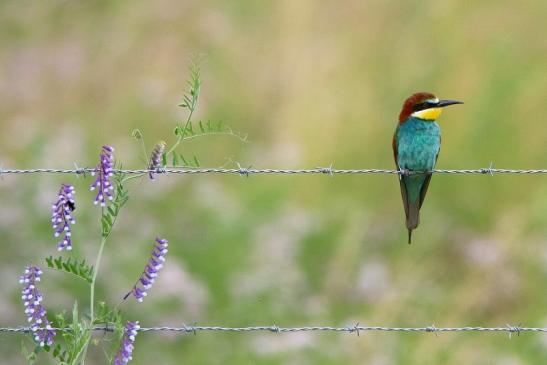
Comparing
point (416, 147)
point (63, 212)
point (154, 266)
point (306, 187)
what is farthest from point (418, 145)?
point (306, 187)

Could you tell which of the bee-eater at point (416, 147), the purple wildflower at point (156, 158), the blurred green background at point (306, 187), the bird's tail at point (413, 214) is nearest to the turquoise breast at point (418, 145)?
the bee-eater at point (416, 147)

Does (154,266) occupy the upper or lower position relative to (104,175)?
lower

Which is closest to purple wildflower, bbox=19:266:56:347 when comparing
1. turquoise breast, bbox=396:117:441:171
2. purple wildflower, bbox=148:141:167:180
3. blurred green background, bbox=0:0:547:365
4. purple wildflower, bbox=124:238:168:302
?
purple wildflower, bbox=124:238:168:302

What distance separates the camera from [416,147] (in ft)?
14.4

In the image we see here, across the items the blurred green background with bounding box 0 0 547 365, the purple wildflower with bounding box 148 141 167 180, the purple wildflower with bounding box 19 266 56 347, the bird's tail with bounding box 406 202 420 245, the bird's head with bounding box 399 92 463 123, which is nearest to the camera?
the purple wildflower with bounding box 19 266 56 347

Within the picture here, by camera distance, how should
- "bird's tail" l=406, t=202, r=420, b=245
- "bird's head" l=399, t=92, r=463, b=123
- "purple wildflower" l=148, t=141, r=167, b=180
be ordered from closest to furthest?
"purple wildflower" l=148, t=141, r=167, b=180 < "bird's tail" l=406, t=202, r=420, b=245 < "bird's head" l=399, t=92, r=463, b=123

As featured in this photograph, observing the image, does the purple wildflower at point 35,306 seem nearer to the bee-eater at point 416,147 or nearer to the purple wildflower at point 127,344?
the purple wildflower at point 127,344

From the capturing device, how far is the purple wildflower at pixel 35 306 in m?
2.94

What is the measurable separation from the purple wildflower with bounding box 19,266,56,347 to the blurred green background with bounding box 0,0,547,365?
1.86 m

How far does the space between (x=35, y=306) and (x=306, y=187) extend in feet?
13.4

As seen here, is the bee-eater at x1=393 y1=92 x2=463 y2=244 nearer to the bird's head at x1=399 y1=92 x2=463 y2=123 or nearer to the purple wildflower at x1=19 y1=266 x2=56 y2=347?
the bird's head at x1=399 y1=92 x2=463 y2=123

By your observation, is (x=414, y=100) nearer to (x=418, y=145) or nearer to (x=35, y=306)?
(x=418, y=145)

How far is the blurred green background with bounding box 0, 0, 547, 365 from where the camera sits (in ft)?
17.2

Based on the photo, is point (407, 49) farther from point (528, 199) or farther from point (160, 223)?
point (160, 223)
